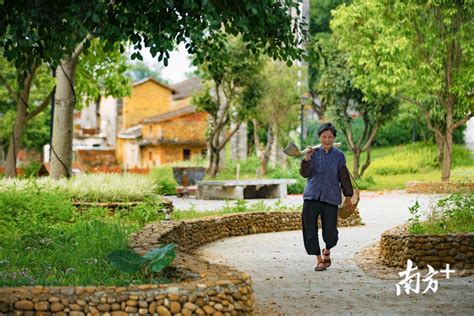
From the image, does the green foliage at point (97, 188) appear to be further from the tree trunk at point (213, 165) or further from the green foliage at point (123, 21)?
the tree trunk at point (213, 165)

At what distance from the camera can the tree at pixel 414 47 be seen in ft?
98.4

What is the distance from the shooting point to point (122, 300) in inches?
295

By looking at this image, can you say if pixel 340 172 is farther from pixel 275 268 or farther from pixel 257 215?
pixel 257 215

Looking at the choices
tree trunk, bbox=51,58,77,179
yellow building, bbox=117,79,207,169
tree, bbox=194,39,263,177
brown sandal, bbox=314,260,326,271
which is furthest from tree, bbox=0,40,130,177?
yellow building, bbox=117,79,207,169

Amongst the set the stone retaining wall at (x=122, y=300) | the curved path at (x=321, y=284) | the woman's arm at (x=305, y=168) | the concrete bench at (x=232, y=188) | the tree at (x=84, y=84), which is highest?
the tree at (x=84, y=84)

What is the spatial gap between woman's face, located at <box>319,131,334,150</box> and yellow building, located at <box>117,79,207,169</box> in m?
45.0

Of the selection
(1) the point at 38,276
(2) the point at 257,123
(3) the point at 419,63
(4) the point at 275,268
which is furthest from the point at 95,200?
(2) the point at 257,123

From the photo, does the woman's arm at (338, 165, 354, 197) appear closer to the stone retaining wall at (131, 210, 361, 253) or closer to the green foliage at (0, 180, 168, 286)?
the stone retaining wall at (131, 210, 361, 253)

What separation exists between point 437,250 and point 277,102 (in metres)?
28.7

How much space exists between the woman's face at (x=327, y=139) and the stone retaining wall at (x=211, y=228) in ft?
7.63

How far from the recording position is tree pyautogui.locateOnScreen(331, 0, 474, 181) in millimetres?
30000

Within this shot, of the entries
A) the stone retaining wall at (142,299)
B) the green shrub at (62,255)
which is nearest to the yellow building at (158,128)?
the green shrub at (62,255)

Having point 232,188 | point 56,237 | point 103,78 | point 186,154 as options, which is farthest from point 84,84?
point 186,154

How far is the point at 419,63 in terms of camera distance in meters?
31.4
